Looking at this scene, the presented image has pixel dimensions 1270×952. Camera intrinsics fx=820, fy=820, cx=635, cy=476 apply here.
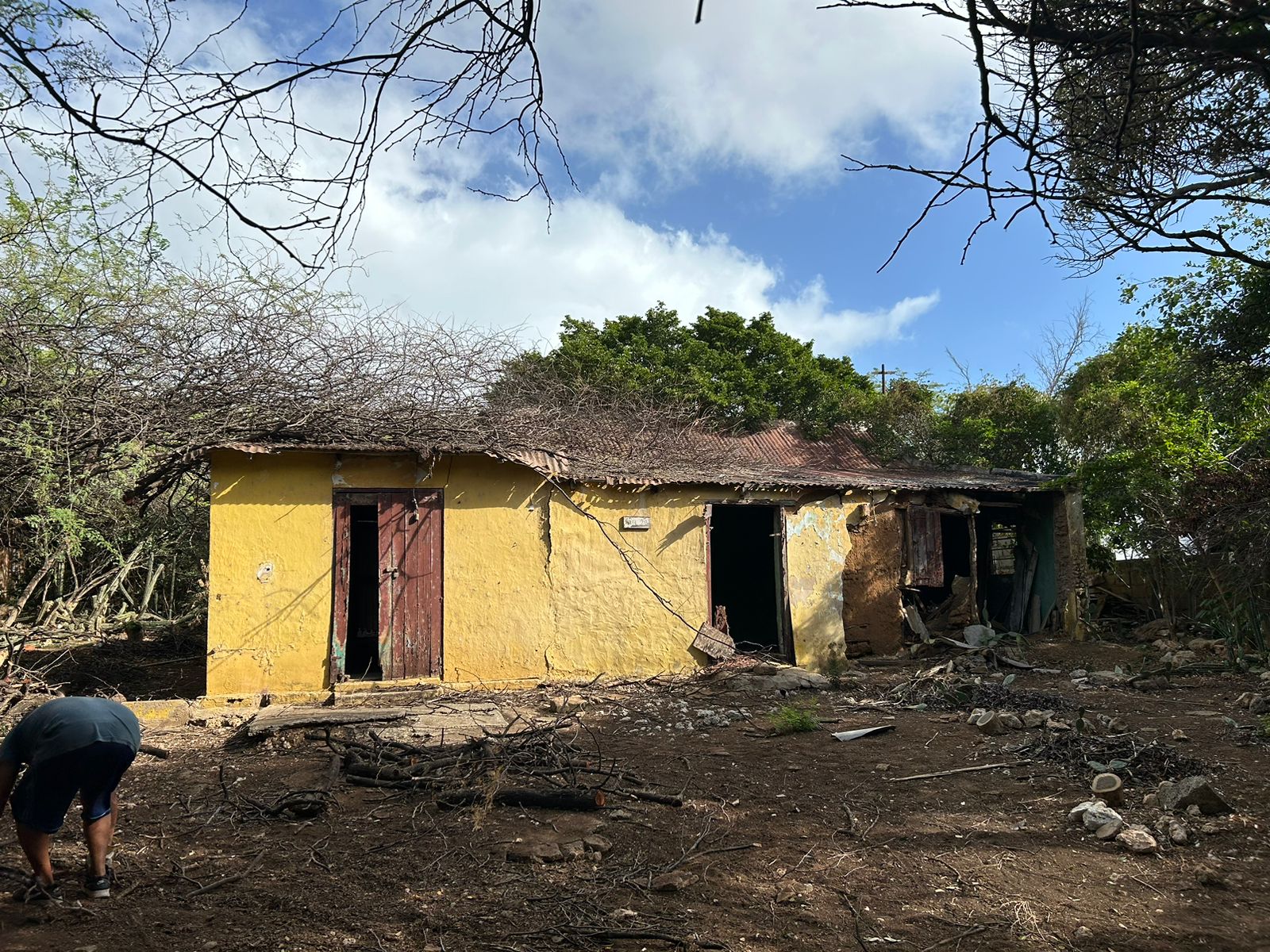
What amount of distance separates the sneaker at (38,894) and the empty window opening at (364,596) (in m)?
6.64

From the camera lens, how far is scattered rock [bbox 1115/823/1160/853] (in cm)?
439

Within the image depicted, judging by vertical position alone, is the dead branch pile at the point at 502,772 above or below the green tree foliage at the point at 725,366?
below

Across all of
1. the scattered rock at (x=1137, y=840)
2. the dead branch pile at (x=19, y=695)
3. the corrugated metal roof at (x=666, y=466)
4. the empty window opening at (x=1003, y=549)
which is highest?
the corrugated metal roof at (x=666, y=466)

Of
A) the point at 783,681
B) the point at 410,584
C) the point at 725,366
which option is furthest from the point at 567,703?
the point at 725,366

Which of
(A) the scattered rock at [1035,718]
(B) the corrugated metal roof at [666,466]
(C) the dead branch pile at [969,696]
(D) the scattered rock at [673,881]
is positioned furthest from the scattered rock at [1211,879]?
(B) the corrugated metal roof at [666,466]

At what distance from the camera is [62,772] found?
12.1 ft

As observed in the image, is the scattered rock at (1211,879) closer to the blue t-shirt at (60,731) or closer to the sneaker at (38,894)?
the blue t-shirt at (60,731)

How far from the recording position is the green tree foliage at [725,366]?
77.3ft

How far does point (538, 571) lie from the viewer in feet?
34.2

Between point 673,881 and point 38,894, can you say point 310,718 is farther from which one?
point 673,881

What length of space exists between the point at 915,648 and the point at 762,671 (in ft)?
10.6

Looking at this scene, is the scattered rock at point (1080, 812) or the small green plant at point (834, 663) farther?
the small green plant at point (834, 663)

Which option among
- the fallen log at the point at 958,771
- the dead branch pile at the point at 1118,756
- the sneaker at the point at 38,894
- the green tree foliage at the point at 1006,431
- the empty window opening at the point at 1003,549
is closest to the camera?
the sneaker at the point at 38,894

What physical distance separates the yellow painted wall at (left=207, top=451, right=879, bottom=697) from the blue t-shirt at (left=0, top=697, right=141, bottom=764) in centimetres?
570
